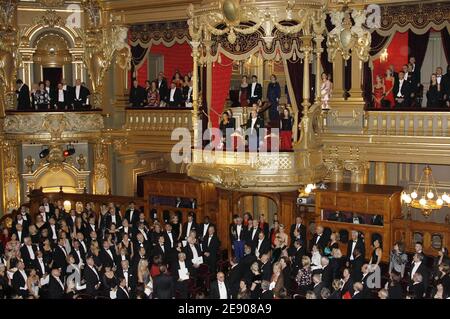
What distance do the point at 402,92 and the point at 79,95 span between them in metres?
10.0

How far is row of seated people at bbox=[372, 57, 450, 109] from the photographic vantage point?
1557cm

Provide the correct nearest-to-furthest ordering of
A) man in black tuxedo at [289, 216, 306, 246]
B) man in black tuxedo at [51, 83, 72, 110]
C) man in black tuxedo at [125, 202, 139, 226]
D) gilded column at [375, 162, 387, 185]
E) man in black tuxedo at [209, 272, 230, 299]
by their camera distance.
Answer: man in black tuxedo at [209, 272, 230, 299]
man in black tuxedo at [289, 216, 306, 246]
man in black tuxedo at [125, 202, 139, 226]
gilded column at [375, 162, 387, 185]
man in black tuxedo at [51, 83, 72, 110]

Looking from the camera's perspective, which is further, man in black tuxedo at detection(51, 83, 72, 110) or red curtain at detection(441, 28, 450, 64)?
man in black tuxedo at detection(51, 83, 72, 110)

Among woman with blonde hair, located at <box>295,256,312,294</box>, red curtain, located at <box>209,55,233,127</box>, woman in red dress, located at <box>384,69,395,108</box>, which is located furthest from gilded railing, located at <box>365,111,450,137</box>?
woman with blonde hair, located at <box>295,256,312,294</box>

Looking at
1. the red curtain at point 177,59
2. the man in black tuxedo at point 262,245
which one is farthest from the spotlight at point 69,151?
the man in black tuxedo at point 262,245

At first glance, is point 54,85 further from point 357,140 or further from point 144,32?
point 357,140

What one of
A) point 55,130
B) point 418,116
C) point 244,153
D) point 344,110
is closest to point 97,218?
point 55,130

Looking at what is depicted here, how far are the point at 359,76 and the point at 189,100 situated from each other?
5211 mm

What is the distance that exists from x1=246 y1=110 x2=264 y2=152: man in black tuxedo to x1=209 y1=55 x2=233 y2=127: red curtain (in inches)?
42.2

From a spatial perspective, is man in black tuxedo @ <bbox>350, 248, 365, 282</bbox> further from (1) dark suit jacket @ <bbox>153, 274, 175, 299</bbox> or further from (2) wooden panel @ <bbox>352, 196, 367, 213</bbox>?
(1) dark suit jacket @ <bbox>153, 274, 175, 299</bbox>

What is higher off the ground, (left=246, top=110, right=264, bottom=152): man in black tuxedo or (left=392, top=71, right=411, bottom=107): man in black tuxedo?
(left=392, top=71, right=411, bottom=107): man in black tuxedo

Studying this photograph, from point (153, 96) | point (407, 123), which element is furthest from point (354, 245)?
point (153, 96)

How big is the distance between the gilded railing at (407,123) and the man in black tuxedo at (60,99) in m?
9.38

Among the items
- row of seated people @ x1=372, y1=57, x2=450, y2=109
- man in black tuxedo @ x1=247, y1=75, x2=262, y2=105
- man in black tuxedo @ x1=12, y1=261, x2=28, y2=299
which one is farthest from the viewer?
man in black tuxedo @ x1=247, y1=75, x2=262, y2=105
